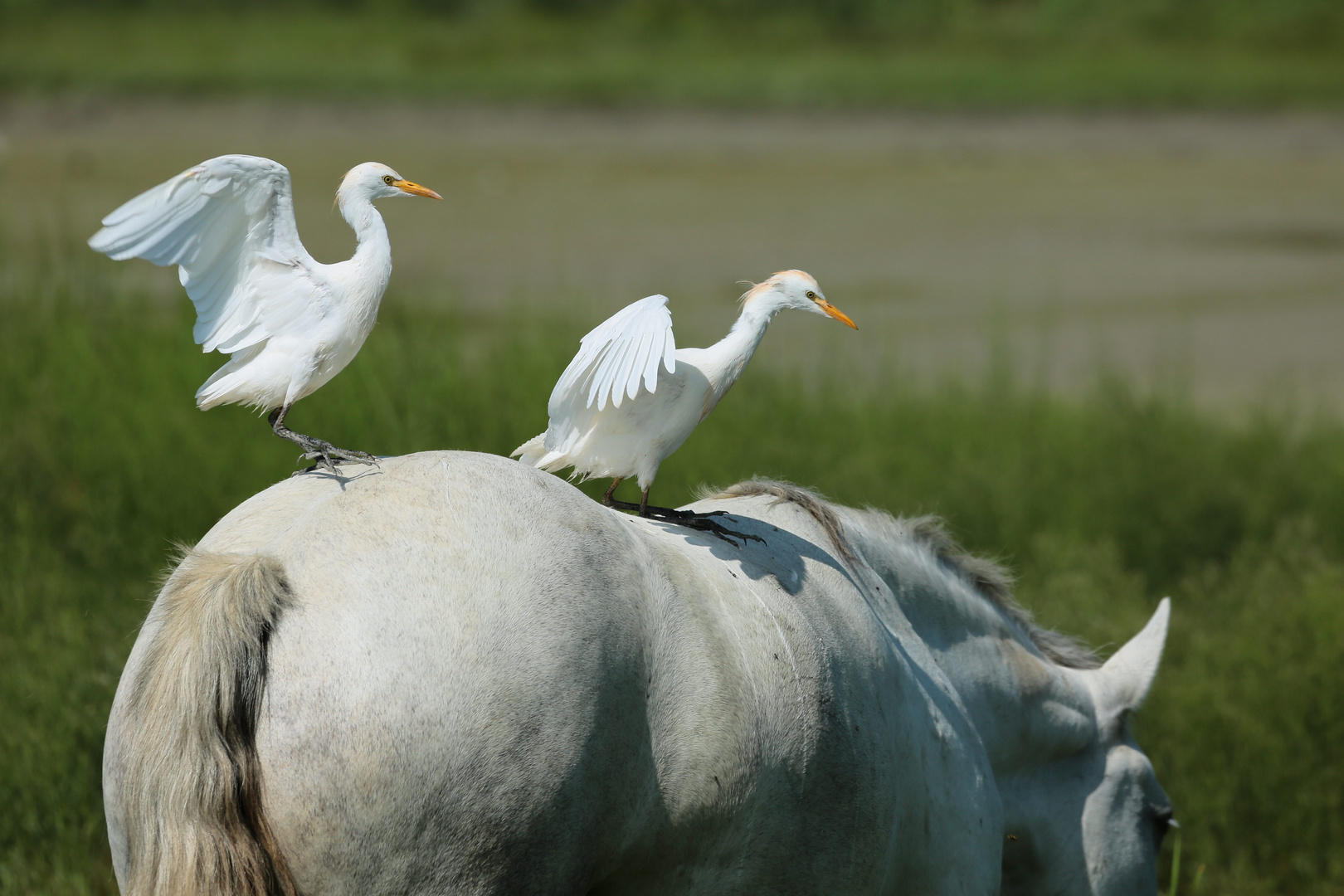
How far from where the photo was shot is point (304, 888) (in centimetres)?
203

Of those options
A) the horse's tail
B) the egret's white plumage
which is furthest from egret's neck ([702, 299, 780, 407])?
the horse's tail

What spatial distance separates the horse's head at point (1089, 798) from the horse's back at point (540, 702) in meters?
0.99

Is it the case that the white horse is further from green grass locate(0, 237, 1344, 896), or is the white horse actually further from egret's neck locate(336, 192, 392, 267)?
green grass locate(0, 237, 1344, 896)

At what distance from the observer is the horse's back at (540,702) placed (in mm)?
2004

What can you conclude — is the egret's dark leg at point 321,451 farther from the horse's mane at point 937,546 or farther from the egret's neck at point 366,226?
the horse's mane at point 937,546

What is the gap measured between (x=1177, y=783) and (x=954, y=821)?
2.27m

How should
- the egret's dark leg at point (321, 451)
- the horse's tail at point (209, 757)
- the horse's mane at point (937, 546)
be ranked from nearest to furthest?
the horse's tail at point (209, 757) < the egret's dark leg at point (321, 451) < the horse's mane at point (937, 546)

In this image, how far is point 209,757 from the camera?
6.47 ft

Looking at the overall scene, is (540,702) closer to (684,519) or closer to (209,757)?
(209,757)

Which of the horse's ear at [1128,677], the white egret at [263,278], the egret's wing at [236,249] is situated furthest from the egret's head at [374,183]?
the horse's ear at [1128,677]

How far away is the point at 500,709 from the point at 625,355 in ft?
2.23

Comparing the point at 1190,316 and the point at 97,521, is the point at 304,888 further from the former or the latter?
the point at 1190,316

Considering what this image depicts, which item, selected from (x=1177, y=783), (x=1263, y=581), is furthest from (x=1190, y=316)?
(x=1177, y=783)

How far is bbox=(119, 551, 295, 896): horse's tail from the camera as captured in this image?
197 centimetres
